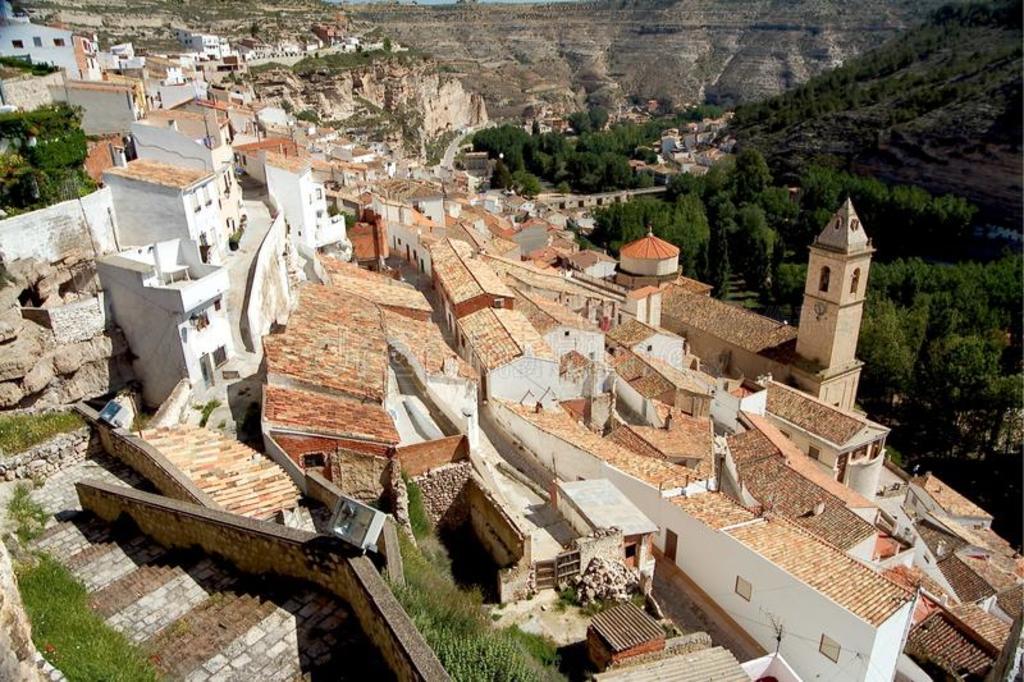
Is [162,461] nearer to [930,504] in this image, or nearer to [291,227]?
[291,227]

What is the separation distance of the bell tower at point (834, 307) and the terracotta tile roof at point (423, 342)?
52.1 ft

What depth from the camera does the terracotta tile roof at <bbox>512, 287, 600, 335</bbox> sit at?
73.7 ft

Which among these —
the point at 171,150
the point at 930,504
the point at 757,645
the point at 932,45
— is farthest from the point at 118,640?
the point at 932,45

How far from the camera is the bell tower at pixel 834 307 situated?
27.8m

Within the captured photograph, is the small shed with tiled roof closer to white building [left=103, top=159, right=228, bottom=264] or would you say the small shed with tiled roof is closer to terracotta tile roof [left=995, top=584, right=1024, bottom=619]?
white building [left=103, top=159, right=228, bottom=264]

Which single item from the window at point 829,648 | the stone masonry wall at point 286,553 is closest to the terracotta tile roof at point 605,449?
the window at point 829,648

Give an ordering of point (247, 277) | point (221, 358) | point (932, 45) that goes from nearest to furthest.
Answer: point (221, 358), point (247, 277), point (932, 45)

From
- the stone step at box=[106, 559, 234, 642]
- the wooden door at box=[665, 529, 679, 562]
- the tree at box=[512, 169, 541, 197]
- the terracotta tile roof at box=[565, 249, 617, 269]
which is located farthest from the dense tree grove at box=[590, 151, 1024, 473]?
the stone step at box=[106, 559, 234, 642]

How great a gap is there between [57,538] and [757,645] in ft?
39.1

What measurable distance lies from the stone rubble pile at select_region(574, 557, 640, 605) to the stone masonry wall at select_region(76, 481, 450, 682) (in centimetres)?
534

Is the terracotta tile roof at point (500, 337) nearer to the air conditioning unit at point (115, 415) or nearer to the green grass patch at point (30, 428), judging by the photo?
the air conditioning unit at point (115, 415)

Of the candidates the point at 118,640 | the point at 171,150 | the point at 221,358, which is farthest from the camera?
the point at 171,150

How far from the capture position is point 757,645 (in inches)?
534

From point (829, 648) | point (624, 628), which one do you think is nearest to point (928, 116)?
point (829, 648)
